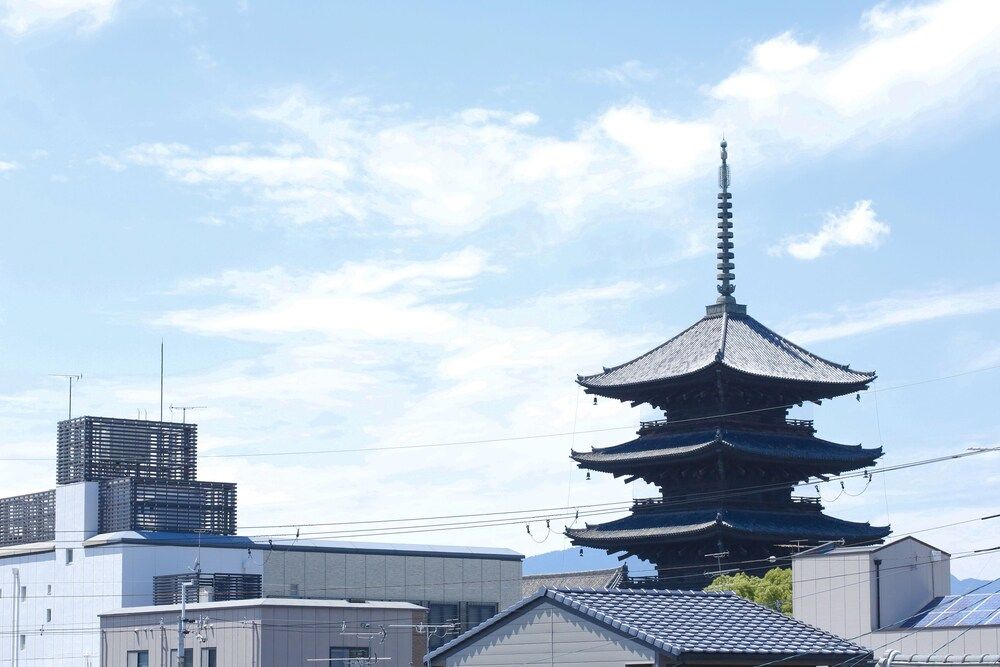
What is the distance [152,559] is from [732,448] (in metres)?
37.5

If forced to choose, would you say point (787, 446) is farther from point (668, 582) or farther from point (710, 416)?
point (668, 582)

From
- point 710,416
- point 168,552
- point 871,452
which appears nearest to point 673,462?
point 710,416

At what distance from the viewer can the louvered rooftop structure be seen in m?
85.3

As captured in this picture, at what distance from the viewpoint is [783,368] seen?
298 ft

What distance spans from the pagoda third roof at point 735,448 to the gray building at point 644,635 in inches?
1927

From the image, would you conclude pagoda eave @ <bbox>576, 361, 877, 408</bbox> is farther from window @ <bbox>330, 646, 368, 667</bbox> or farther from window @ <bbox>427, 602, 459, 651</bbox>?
window @ <bbox>330, 646, 368, 667</bbox>

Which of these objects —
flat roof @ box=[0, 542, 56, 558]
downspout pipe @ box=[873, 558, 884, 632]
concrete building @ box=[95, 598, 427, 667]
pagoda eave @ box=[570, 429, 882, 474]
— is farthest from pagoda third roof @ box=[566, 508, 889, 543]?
flat roof @ box=[0, 542, 56, 558]

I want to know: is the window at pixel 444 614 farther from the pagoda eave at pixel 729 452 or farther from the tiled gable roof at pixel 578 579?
the pagoda eave at pixel 729 452

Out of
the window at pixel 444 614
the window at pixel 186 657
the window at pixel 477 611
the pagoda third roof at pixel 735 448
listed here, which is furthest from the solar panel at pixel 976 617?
the window at pixel 477 611

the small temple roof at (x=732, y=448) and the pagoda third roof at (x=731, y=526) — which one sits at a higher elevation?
the small temple roof at (x=732, y=448)

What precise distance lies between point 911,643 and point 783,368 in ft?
123

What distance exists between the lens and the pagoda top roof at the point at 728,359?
8925cm

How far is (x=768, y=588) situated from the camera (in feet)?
226

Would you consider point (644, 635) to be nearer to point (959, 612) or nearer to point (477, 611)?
A: point (959, 612)
